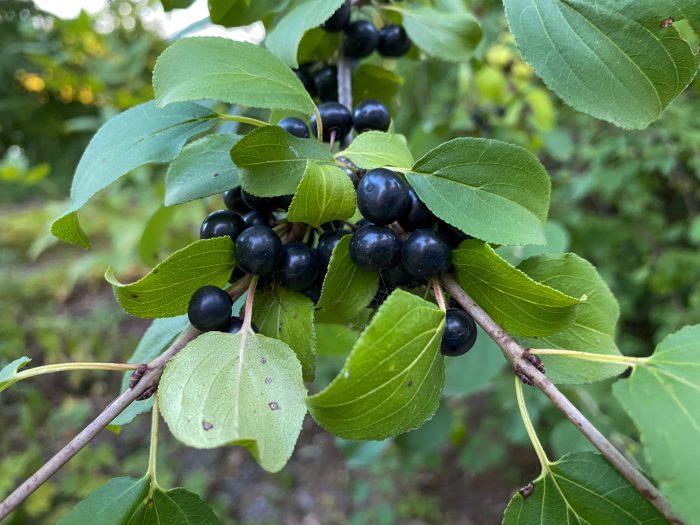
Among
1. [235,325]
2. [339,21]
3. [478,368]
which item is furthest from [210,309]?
[478,368]

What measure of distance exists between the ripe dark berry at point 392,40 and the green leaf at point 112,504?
881 mm

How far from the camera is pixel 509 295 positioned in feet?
2.02

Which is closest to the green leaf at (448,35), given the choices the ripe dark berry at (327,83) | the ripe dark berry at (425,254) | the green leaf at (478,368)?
the ripe dark berry at (327,83)

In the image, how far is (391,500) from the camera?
305 centimetres

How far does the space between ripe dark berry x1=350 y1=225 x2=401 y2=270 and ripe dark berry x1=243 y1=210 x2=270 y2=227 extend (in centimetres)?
18

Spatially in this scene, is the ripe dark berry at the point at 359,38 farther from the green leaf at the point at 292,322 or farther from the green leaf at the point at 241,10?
the green leaf at the point at 292,322

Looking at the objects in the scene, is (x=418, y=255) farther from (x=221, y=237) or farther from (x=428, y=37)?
(x=428, y=37)

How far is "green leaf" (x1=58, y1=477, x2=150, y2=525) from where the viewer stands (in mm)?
634

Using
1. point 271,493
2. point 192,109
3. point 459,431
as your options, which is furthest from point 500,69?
point 271,493

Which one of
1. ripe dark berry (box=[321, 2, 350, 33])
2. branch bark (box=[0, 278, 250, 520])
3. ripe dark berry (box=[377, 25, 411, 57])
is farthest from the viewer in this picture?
ripe dark berry (box=[377, 25, 411, 57])

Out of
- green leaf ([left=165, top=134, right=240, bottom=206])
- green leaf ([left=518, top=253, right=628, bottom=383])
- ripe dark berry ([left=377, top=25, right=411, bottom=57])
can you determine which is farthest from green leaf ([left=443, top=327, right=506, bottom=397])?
green leaf ([left=165, top=134, right=240, bottom=206])

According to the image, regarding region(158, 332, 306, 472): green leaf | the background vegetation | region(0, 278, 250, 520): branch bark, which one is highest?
region(158, 332, 306, 472): green leaf

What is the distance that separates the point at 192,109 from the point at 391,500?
2.84 meters

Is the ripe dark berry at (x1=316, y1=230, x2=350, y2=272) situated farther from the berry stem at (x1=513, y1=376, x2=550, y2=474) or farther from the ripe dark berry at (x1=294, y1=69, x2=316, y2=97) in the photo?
the ripe dark berry at (x1=294, y1=69, x2=316, y2=97)
